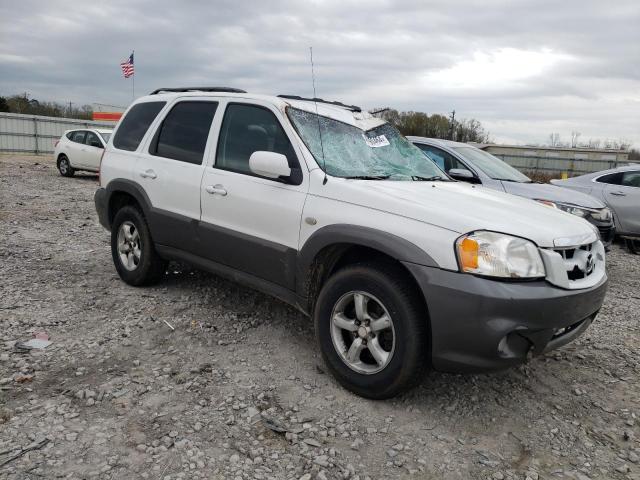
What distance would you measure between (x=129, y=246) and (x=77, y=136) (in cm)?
1281

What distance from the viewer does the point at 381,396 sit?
3012mm

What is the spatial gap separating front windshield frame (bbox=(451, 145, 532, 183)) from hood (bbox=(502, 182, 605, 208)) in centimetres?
26

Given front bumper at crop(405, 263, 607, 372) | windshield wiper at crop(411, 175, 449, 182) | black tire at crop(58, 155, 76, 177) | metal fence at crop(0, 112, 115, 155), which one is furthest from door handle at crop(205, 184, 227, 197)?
metal fence at crop(0, 112, 115, 155)

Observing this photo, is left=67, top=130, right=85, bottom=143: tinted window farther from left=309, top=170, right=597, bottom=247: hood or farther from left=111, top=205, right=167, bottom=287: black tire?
left=309, top=170, right=597, bottom=247: hood

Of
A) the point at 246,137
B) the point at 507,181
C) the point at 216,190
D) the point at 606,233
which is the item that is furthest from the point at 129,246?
the point at 606,233

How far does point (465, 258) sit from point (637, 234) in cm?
732

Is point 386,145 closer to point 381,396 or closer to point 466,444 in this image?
point 381,396

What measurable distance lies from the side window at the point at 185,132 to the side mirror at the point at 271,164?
0.95 metres

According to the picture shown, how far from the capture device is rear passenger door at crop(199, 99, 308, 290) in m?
3.45

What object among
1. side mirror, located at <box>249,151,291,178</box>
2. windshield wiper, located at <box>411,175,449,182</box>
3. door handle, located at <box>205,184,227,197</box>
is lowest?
door handle, located at <box>205,184,227,197</box>

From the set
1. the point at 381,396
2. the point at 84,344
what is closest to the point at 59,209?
the point at 84,344

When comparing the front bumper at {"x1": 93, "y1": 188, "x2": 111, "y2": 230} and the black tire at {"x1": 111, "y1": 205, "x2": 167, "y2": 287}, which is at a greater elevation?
the front bumper at {"x1": 93, "y1": 188, "x2": 111, "y2": 230}

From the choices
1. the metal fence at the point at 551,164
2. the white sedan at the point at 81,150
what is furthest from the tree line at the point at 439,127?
the white sedan at the point at 81,150

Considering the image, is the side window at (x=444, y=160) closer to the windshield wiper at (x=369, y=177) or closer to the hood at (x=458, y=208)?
the hood at (x=458, y=208)
